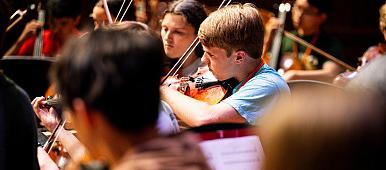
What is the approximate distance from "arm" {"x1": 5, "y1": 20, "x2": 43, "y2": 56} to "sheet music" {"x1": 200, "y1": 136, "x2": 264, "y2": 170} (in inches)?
133

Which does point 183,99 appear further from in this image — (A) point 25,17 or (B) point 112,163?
(A) point 25,17

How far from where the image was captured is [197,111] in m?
2.75

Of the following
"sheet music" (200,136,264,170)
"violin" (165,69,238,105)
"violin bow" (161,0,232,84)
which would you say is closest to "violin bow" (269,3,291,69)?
"violin bow" (161,0,232,84)

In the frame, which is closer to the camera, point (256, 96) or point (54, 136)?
point (256, 96)

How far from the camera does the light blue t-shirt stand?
2.65 meters

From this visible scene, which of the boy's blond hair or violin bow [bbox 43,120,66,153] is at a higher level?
the boy's blond hair

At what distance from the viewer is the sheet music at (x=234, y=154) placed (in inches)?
83.7

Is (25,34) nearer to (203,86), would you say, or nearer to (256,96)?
(203,86)

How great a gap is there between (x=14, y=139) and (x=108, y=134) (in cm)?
77

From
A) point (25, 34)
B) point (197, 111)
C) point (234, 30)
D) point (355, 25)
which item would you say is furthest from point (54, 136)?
point (355, 25)

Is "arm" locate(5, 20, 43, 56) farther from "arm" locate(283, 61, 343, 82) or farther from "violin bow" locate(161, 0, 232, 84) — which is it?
"violin bow" locate(161, 0, 232, 84)

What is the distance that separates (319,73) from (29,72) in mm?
1577

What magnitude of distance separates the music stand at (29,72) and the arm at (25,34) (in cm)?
99

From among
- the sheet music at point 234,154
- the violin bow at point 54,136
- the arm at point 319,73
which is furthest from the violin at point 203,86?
the arm at point 319,73
